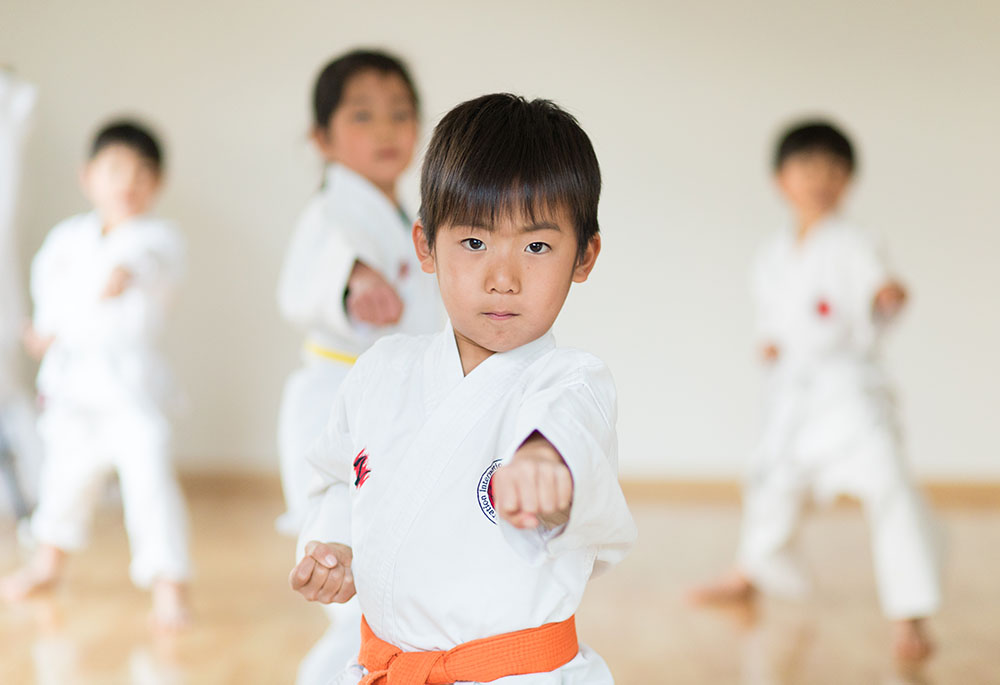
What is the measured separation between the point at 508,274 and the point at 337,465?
0.34 m

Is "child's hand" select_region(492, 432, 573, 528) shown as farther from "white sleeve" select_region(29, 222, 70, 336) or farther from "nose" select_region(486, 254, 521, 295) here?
"white sleeve" select_region(29, 222, 70, 336)

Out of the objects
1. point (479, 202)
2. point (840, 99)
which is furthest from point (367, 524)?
point (840, 99)

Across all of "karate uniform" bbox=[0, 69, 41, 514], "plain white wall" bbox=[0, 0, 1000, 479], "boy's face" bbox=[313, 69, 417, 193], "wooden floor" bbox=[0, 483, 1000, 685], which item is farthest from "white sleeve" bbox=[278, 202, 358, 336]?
"plain white wall" bbox=[0, 0, 1000, 479]

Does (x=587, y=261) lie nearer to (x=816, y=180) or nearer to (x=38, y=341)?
(x=816, y=180)

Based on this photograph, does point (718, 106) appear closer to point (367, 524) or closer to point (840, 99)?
point (840, 99)

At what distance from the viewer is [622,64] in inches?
203

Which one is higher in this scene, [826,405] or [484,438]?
[484,438]

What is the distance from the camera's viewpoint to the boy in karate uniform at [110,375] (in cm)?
338

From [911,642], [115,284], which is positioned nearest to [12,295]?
[115,284]

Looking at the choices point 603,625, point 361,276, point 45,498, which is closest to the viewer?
point 361,276

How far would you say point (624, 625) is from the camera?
3197 mm

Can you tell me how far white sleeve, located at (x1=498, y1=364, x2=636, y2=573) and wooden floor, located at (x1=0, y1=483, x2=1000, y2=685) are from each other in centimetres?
170

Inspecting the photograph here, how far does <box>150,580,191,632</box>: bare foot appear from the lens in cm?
316

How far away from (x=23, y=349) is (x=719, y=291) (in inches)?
120
